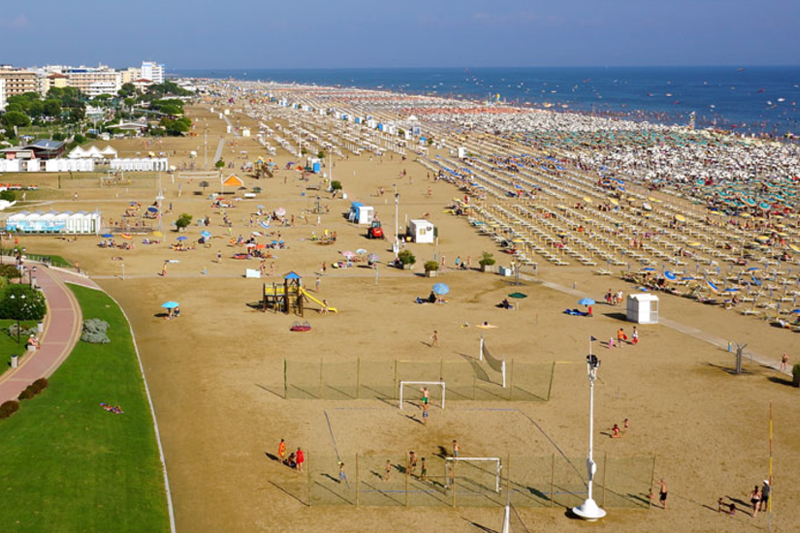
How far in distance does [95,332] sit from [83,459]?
13441 millimetres

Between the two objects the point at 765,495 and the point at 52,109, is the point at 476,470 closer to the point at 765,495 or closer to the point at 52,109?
the point at 765,495

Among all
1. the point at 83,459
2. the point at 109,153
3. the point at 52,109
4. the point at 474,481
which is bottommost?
the point at 474,481

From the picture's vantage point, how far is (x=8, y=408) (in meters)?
33.0

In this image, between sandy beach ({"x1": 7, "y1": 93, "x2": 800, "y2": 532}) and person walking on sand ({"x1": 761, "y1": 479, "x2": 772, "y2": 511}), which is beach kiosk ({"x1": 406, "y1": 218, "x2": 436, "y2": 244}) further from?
person walking on sand ({"x1": 761, "y1": 479, "x2": 772, "y2": 511})

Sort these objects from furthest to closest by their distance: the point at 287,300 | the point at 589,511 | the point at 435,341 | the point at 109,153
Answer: the point at 109,153
the point at 287,300
the point at 435,341
the point at 589,511

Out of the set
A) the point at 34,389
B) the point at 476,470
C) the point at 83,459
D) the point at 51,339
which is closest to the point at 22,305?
the point at 51,339

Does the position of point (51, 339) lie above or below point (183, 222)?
below

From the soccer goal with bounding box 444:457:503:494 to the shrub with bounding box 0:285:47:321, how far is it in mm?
24238

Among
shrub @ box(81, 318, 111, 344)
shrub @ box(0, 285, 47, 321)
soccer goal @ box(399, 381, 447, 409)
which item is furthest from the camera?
shrub @ box(0, 285, 47, 321)

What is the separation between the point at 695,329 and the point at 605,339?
19.3ft

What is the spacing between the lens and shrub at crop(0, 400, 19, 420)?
3269cm

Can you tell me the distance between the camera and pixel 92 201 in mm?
91438

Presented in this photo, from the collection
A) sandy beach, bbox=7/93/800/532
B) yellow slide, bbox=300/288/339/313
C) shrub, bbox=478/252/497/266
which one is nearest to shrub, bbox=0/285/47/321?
sandy beach, bbox=7/93/800/532

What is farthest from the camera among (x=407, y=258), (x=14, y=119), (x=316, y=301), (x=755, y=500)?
(x=14, y=119)
